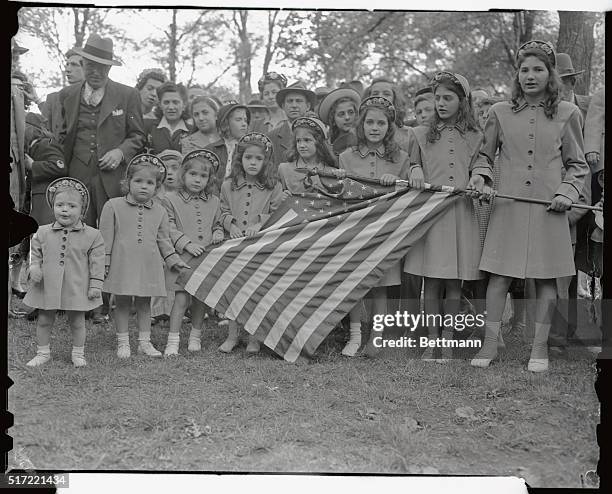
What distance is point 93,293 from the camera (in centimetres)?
498

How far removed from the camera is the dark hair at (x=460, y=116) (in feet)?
16.5

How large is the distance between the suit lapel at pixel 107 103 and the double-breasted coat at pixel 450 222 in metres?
2.06

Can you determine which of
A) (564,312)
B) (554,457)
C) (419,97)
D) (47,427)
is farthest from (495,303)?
(47,427)

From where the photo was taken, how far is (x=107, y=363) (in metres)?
4.95

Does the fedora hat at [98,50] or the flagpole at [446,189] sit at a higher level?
the fedora hat at [98,50]

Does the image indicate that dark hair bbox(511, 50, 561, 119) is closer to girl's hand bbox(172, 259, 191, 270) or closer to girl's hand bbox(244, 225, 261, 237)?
girl's hand bbox(244, 225, 261, 237)

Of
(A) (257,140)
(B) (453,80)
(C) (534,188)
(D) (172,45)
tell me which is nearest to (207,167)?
(A) (257,140)

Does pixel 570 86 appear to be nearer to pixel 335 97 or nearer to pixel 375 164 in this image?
pixel 375 164

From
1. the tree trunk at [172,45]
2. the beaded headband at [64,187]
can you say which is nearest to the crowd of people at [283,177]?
the beaded headband at [64,187]

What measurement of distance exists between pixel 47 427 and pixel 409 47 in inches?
128

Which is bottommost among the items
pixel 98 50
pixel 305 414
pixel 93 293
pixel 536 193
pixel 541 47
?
pixel 305 414

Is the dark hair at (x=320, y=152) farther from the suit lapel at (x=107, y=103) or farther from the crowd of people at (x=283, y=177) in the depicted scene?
the suit lapel at (x=107, y=103)

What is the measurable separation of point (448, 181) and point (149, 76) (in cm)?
209

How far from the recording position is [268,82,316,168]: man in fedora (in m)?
4.96
